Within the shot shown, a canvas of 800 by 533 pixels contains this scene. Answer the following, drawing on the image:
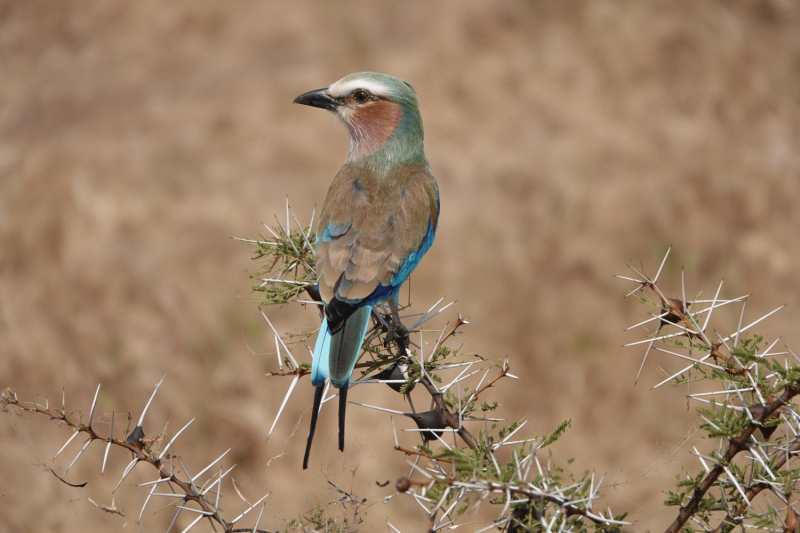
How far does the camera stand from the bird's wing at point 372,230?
273cm

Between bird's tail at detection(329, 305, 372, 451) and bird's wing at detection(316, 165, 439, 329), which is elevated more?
bird's wing at detection(316, 165, 439, 329)

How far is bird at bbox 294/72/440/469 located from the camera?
2453 mm

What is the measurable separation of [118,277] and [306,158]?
7.94 feet

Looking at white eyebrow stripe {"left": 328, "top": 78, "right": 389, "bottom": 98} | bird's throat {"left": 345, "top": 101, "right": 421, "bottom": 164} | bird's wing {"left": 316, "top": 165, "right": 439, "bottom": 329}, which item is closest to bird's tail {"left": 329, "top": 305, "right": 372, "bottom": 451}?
bird's wing {"left": 316, "top": 165, "right": 439, "bottom": 329}

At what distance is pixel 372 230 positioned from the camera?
3076 millimetres

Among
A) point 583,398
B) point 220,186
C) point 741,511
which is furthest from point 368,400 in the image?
point 741,511

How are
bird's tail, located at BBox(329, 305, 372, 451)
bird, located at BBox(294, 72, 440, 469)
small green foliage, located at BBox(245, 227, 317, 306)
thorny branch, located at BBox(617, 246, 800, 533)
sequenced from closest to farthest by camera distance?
1. thorny branch, located at BBox(617, 246, 800, 533)
2. bird's tail, located at BBox(329, 305, 372, 451)
3. bird, located at BBox(294, 72, 440, 469)
4. small green foliage, located at BBox(245, 227, 317, 306)

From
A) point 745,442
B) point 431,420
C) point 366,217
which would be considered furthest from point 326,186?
point 745,442

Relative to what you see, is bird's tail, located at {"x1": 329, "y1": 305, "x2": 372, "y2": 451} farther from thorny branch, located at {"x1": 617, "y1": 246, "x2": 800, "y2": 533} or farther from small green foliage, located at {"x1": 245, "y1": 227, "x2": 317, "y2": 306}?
thorny branch, located at {"x1": 617, "y1": 246, "x2": 800, "y2": 533}

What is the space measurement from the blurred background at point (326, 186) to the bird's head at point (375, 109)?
4.69ft

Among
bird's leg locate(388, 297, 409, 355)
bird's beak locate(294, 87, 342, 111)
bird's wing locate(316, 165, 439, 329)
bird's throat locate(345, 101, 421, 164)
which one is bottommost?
bird's leg locate(388, 297, 409, 355)

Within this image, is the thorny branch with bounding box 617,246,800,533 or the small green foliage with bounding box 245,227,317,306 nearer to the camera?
the thorny branch with bounding box 617,246,800,533

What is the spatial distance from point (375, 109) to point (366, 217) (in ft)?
2.28

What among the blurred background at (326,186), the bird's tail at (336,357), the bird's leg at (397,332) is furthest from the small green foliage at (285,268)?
the blurred background at (326,186)
